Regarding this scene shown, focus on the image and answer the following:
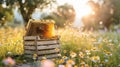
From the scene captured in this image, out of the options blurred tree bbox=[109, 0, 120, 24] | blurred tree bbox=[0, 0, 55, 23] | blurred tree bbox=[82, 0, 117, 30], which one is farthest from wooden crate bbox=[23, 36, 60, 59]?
blurred tree bbox=[82, 0, 117, 30]

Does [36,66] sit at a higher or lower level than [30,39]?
lower

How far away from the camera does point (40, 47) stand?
28.5 ft

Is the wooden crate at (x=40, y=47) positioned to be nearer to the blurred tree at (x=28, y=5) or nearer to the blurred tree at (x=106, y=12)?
the blurred tree at (x=28, y=5)

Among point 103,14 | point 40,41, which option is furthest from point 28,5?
point 40,41

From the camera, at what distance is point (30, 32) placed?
361 inches

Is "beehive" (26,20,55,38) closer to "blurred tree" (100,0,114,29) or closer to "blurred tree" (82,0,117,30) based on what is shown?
"blurred tree" (82,0,117,30)

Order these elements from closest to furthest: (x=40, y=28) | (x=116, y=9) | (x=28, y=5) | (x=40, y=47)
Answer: (x=40, y=47)
(x=40, y=28)
(x=28, y=5)
(x=116, y=9)

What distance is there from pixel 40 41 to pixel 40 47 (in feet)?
0.52

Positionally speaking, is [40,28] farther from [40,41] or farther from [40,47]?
[40,47]

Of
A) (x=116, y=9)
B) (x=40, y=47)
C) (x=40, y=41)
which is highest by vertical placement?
(x=116, y=9)

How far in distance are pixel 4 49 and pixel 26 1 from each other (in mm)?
21141

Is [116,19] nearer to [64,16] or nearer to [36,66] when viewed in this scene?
[64,16]

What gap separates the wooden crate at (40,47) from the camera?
8.65m

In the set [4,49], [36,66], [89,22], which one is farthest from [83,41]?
[89,22]
